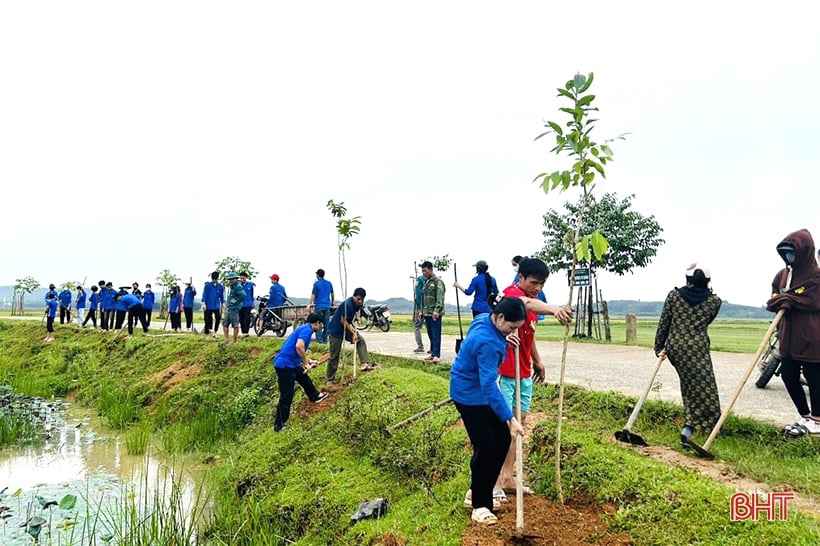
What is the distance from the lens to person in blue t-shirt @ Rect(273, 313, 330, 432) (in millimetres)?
8203

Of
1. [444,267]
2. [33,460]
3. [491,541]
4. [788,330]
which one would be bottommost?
[33,460]

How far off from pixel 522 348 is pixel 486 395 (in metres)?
0.66

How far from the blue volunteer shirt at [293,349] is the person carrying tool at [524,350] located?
4.22 metres

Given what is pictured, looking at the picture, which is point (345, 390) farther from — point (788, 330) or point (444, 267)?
point (444, 267)

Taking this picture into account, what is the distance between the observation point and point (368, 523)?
5.31 meters

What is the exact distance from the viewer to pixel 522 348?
4480 mm

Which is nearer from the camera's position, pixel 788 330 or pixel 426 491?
pixel 426 491

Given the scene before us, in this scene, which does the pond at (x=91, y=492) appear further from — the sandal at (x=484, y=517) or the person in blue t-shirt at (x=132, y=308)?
the person in blue t-shirt at (x=132, y=308)

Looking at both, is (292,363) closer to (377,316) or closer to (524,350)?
(524,350)

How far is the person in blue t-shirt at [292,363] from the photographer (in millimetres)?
8203

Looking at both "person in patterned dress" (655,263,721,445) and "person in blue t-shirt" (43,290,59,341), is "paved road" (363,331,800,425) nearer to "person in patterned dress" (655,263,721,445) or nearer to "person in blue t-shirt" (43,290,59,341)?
"person in patterned dress" (655,263,721,445)

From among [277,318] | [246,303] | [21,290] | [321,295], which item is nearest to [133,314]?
[277,318]

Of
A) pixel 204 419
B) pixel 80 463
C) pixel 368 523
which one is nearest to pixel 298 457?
pixel 368 523

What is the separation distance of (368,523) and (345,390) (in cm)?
388
